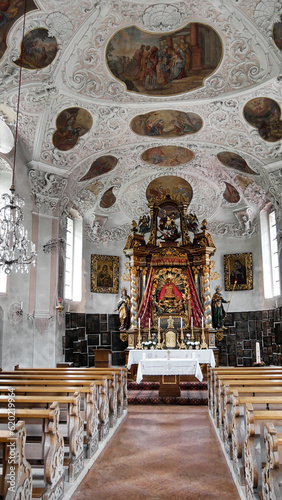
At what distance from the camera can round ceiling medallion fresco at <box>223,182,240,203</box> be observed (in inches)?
742

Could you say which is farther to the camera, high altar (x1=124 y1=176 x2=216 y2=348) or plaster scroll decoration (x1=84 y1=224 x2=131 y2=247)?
plaster scroll decoration (x1=84 y1=224 x2=131 y2=247)

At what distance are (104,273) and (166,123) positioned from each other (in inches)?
293

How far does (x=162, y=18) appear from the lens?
11.7 metres

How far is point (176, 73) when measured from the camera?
13.1m

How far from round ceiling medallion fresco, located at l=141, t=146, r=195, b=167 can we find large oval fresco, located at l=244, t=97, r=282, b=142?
366 cm

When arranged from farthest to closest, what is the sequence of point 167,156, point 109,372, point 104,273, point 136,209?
point 136,209
point 104,273
point 167,156
point 109,372

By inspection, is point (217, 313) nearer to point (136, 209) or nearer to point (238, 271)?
point (238, 271)

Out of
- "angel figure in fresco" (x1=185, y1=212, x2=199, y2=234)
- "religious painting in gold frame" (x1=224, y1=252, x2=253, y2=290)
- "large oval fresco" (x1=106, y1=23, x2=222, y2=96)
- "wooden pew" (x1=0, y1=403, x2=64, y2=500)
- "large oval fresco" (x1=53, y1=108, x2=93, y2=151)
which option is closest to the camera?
"wooden pew" (x1=0, y1=403, x2=64, y2=500)

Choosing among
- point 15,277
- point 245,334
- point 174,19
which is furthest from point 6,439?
point 245,334

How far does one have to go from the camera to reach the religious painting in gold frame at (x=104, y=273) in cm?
1917

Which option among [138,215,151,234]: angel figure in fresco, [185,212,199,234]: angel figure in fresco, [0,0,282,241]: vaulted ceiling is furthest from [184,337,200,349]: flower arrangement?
[0,0,282,241]: vaulted ceiling

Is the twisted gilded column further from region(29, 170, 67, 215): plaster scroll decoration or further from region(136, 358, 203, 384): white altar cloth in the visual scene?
region(29, 170, 67, 215): plaster scroll decoration

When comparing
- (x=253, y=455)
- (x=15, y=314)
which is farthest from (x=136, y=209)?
(x=253, y=455)

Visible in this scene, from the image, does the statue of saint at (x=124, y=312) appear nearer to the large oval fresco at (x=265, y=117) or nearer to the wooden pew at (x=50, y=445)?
the large oval fresco at (x=265, y=117)
